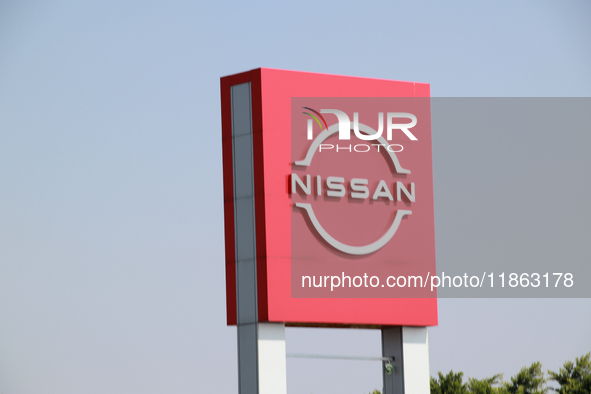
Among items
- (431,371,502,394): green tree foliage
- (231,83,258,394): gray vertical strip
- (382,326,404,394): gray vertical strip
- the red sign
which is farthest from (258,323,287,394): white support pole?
(431,371,502,394): green tree foliage

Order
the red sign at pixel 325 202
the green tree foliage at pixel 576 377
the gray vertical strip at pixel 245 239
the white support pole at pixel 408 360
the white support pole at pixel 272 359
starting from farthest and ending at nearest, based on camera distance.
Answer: the green tree foliage at pixel 576 377 → the white support pole at pixel 408 360 → the red sign at pixel 325 202 → the gray vertical strip at pixel 245 239 → the white support pole at pixel 272 359

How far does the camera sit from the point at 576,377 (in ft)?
110

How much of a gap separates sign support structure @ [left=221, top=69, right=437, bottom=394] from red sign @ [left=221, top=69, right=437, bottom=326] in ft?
0.08

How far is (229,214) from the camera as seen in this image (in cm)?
1981

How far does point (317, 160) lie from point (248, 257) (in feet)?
8.52

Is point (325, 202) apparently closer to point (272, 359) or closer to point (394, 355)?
point (272, 359)

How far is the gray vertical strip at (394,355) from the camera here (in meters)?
20.7

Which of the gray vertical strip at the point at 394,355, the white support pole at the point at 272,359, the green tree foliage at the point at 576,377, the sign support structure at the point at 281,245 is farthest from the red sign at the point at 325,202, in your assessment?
the green tree foliage at the point at 576,377

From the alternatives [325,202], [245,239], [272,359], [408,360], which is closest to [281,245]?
[245,239]

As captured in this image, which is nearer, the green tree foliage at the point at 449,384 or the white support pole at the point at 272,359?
the white support pole at the point at 272,359

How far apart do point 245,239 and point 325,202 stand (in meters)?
1.92

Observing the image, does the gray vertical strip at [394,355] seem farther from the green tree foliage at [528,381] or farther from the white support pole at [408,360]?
the green tree foliage at [528,381]

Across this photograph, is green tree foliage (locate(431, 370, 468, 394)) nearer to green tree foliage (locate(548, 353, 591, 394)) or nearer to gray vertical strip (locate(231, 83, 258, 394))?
green tree foliage (locate(548, 353, 591, 394))

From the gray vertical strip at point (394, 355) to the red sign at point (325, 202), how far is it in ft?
1.76
